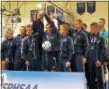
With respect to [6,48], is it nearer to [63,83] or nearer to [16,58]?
[16,58]

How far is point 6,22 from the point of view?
10.8m

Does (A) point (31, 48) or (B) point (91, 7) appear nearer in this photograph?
(A) point (31, 48)

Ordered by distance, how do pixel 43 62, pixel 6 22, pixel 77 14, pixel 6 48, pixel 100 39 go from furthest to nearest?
pixel 77 14 → pixel 6 22 → pixel 6 48 → pixel 43 62 → pixel 100 39

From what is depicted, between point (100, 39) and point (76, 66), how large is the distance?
2.16 feet

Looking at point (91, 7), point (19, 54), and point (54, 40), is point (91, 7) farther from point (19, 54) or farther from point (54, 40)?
point (54, 40)

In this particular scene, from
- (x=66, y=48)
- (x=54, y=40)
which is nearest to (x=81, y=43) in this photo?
(x=66, y=48)

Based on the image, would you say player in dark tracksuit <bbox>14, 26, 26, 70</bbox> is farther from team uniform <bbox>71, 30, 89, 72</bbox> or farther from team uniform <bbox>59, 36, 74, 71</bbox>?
team uniform <bbox>71, 30, 89, 72</bbox>

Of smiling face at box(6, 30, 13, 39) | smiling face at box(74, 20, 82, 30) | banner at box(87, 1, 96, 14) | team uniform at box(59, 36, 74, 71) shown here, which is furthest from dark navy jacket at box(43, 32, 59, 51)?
banner at box(87, 1, 96, 14)

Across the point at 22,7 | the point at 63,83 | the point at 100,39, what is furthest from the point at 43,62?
the point at 22,7

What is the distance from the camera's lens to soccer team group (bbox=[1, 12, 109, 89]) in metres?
5.78

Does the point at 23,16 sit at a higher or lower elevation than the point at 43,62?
higher

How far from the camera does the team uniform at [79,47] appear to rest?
5.83 metres

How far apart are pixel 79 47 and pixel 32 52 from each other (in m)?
0.95

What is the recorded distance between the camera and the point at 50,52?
6023 millimetres
